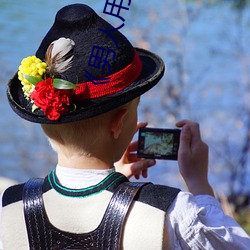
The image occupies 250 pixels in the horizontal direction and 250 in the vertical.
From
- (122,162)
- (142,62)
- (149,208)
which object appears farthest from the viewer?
(122,162)

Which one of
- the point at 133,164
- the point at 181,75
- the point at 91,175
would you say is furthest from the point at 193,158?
the point at 181,75

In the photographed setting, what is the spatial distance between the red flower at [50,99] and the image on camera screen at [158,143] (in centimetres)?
36

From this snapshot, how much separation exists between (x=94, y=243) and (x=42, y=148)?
3.21m

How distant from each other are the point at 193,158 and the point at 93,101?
0.37 metres

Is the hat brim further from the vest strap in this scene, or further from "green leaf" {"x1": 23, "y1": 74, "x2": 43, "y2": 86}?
the vest strap

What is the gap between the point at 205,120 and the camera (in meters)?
5.21

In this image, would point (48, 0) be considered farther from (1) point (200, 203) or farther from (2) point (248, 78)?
(1) point (200, 203)

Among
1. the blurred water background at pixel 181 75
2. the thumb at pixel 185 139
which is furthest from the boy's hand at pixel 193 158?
the blurred water background at pixel 181 75

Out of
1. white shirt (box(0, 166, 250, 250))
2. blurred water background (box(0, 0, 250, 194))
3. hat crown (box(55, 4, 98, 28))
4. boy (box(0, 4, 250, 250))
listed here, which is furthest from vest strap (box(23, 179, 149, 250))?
blurred water background (box(0, 0, 250, 194))

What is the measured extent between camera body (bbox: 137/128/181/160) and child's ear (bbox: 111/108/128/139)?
200mm

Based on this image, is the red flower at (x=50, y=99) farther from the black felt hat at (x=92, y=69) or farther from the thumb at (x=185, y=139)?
the thumb at (x=185, y=139)

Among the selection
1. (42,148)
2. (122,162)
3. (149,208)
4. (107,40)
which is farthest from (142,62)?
(42,148)

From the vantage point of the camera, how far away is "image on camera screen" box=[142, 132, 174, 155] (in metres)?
2.04

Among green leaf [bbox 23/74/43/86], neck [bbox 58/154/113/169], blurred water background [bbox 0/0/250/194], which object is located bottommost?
blurred water background [bbox 0/0/250/194]
